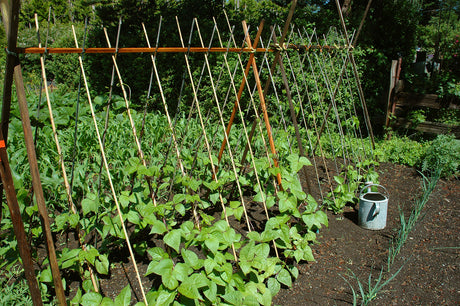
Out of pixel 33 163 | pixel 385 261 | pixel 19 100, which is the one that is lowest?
pixel 385 261

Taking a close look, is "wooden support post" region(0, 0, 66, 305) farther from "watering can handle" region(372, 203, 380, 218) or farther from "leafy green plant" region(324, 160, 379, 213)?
"watering can handle" region(372, 203, 380, 218)

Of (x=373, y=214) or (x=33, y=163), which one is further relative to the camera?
(x=373, y=214)

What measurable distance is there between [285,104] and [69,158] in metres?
3.36

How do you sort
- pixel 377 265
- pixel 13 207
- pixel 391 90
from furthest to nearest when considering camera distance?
pixel 391 90
pixel 377 265
pixel 13 207

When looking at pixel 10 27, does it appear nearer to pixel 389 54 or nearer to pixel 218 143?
pixel 218 143

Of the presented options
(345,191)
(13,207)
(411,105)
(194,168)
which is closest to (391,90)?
(411,105)

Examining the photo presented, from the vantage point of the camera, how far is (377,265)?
99.7 inches

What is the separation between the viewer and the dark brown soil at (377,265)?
7.18ft

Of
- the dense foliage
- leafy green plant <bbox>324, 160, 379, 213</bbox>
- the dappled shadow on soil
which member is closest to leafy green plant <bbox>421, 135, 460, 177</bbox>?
the dense foliage

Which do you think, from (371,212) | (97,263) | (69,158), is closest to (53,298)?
(97,263)

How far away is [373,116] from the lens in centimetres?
605

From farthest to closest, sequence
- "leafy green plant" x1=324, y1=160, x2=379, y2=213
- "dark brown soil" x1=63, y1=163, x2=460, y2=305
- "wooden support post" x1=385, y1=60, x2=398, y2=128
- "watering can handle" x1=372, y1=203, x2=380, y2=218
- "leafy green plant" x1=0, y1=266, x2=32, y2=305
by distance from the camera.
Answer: "wooden support post" x1=385, y1=60, x2=398, y2=128, "leafy green plant" x1=324, y1=160, x2=379, y2=213, "watering can handle" x1=372, y1=203, x2=380, y2=218, "dark brown soil" x1=63, y1=163, x2=460, y2=305, "leafy green plant" x1=0, y1=266, x2=32, y2=305

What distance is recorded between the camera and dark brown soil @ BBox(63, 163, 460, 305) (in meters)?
2.19

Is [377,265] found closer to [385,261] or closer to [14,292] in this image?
[385,261]
